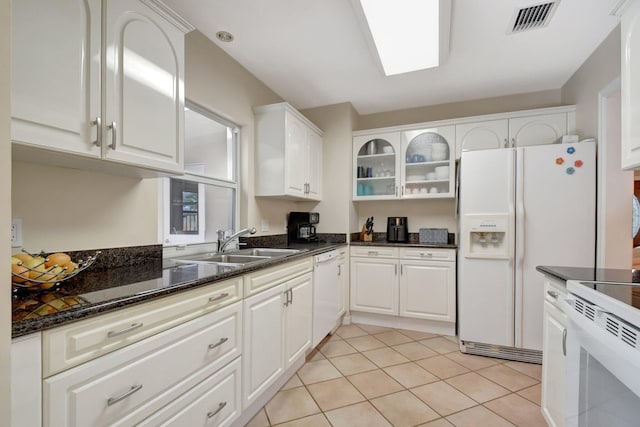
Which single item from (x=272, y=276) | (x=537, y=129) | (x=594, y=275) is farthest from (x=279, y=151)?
(x=537, y=129)

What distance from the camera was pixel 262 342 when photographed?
1657mm

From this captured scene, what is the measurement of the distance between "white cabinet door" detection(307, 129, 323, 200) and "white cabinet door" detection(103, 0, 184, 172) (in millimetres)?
1675

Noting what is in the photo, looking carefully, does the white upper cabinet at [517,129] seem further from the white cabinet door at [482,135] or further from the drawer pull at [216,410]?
the drawer pull at [216,410]

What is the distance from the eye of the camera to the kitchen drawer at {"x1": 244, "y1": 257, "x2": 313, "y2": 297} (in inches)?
61.3

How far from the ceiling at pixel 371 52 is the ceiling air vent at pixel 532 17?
0.04m

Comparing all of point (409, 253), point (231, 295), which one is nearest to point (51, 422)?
point (231, 295)

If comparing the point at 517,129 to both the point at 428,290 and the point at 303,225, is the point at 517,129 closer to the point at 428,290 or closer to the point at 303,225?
the point at 428,290

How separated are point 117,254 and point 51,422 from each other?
0.89m

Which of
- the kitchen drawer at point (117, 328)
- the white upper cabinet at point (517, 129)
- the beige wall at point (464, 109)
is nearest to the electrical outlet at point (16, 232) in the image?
the kitchen drawer at point (117, 328)

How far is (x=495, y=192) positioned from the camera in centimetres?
246

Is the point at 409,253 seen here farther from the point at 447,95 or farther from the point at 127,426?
the point at 127,426

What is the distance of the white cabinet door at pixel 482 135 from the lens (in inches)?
113

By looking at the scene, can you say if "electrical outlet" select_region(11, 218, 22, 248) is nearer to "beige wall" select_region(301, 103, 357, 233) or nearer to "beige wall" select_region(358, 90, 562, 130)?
"beige wall" select_region(301, 103, 357, 233)

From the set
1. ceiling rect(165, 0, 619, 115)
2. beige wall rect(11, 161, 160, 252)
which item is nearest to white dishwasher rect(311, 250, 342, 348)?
A: beige wall rect(11, 161, 160, 252)
